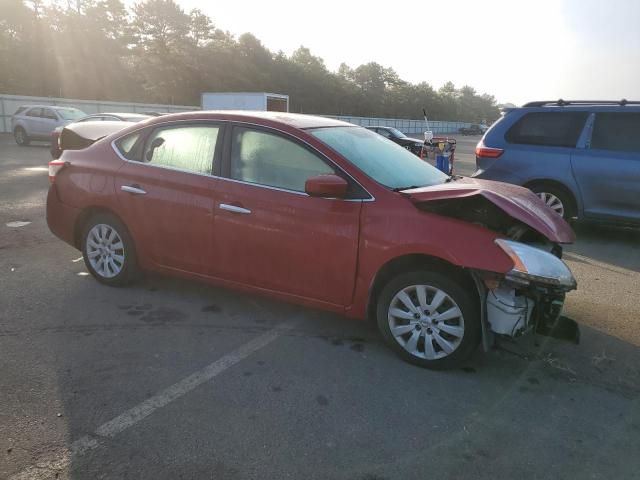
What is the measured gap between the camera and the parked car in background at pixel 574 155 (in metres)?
7.02

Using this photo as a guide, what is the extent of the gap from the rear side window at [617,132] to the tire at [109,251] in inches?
243

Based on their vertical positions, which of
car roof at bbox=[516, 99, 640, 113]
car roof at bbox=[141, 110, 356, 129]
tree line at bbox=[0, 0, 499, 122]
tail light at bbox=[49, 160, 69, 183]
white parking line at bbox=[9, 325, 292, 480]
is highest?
tree line at bbox=[0, 0, 499, 122]

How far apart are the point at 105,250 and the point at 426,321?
10.2 feet

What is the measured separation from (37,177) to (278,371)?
10.9 m

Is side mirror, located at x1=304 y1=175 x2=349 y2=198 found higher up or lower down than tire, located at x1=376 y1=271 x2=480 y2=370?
higher up

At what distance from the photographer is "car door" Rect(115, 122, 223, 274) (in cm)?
435

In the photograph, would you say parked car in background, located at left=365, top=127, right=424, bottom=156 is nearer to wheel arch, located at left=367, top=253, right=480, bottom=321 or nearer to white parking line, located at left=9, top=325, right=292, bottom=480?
wheel arch, located at left=367, top=253, right=480, bottom=321

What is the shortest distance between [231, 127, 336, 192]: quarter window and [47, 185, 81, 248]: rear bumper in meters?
1.87

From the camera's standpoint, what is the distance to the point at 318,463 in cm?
260

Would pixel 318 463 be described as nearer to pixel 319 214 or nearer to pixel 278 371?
pixel 278 371

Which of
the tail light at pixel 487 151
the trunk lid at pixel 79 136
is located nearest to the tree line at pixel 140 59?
the trunk lid at pixel 79 136

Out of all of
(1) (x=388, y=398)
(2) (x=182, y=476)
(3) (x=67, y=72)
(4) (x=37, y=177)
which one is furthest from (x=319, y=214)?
(3) (x=67, y=72)

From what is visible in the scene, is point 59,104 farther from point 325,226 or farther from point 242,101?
point 325,226

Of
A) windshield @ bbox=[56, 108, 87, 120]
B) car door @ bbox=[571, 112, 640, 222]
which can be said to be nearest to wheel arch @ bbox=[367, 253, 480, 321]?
car door @ bbox=[571, 112, 640, 222]
